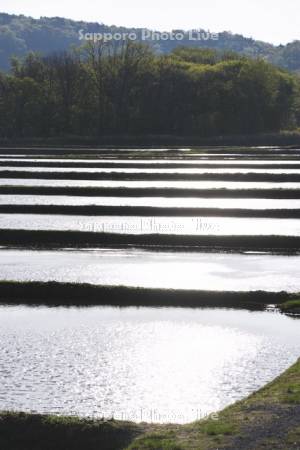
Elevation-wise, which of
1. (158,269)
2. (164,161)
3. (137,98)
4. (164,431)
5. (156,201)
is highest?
(137,98)

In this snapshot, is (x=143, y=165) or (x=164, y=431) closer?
(x=164, y=431)

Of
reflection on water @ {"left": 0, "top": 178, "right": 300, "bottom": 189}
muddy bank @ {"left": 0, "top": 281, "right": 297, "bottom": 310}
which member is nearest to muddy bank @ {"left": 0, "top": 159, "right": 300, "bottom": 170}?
reflection on water @ {"left": 0, "top": 178, "right": 300, "bottom": 189}

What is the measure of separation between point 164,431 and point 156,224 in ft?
103

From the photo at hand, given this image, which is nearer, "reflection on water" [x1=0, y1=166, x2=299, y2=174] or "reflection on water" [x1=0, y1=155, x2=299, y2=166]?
"reflection on water" [x1=0, y1=166, x2=299, y2=174]

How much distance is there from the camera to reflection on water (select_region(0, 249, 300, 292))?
1272 inches

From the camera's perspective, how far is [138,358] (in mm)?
22328

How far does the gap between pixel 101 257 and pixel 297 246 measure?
8959 mm

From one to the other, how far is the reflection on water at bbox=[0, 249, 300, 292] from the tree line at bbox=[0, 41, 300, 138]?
10716 cm

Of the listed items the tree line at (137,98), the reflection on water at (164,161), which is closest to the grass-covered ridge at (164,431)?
the reflection on water at (164,161)

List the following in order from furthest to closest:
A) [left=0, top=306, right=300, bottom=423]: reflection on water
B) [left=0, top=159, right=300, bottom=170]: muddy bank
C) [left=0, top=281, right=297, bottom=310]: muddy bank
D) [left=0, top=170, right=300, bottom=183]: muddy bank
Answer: [left=0, top=159, right=300, bottom=170]: muddy bank < [left=0, top=170, right=300, bottom=183]: muddy bank < [left=0, top=281, right=297, bottom=310]: muddy bank < [left=0, top=306, right=300, bottom=423]: reflection on water

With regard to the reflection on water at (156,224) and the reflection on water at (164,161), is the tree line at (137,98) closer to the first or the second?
the reflection on water at (164,161)

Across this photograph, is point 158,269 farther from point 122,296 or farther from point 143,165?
point 143,165

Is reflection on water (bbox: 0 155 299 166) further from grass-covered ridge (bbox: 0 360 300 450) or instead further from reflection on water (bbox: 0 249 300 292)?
grass-covered ridge (bbox: 0 360 300 450)

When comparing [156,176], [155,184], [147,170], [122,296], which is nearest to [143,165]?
[147,170]
